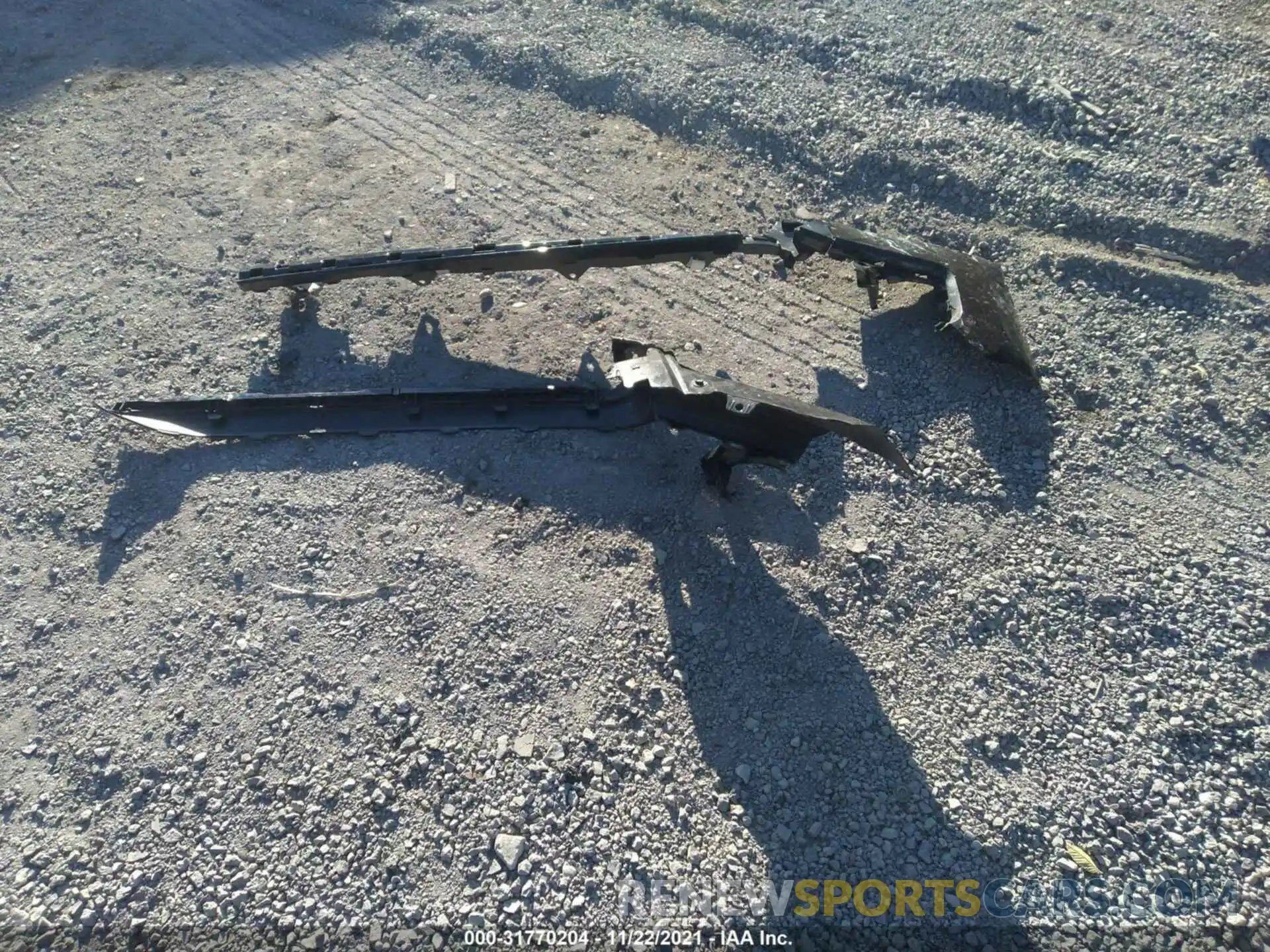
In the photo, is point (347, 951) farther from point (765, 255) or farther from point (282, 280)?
point (765, 255)

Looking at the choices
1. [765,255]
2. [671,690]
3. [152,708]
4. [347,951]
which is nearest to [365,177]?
[765,255]

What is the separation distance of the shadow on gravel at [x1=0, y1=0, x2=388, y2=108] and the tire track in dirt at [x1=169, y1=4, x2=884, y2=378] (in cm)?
8

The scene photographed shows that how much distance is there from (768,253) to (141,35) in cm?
678

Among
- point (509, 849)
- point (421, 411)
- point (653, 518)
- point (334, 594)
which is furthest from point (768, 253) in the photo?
point (509, 849)

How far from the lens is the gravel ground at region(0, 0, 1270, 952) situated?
3.26 metres

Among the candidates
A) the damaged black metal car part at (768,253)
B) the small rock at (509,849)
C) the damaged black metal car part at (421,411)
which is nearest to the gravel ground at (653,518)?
the small rock at (509,849)

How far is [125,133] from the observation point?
6668 millimetres

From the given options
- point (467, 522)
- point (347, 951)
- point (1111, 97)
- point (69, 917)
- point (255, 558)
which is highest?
point (1111, 97)

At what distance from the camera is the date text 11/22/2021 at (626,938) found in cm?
303

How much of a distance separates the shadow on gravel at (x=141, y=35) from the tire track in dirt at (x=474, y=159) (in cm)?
8

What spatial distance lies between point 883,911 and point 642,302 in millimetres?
3576

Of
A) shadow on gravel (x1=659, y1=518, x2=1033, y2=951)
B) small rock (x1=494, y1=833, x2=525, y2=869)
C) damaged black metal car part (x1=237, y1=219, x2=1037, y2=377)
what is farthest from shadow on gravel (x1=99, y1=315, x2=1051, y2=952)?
small rock (x1=494, y1=833, x2=525, y2=869)

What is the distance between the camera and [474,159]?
6.14 m

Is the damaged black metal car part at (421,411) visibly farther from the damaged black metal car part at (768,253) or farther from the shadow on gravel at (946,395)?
the damaged black metal car part at (768,253)
